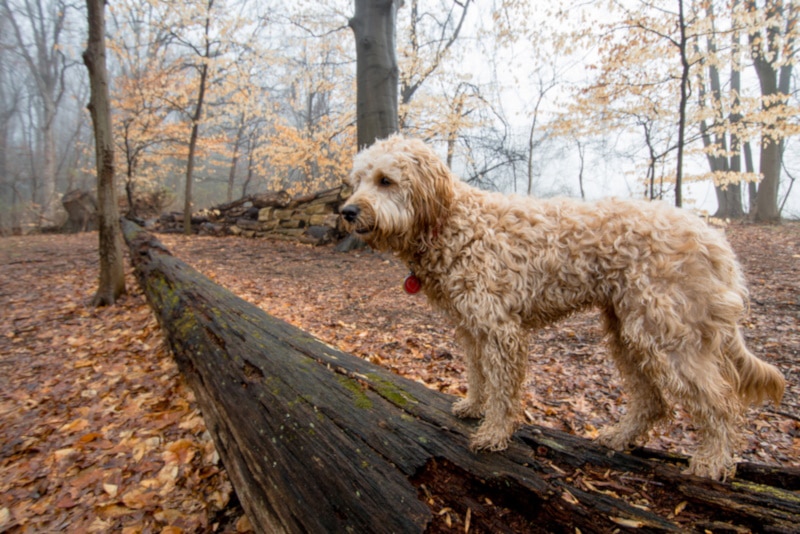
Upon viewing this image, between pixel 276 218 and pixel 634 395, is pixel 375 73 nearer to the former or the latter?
pixel 276 218

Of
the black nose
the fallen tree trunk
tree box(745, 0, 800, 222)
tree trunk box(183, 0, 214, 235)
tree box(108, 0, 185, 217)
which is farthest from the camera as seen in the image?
tree box(108, 0, 185, 217)

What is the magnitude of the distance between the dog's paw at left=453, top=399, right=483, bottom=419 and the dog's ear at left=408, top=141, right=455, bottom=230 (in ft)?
4.26

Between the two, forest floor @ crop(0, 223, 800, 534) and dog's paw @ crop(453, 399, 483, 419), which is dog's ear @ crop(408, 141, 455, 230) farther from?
forest floor @ crop(0, 223, 800, 534)

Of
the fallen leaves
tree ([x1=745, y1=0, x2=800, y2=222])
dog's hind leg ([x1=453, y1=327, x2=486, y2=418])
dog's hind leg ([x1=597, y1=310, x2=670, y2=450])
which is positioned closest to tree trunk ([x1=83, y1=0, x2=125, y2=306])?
the fallen leaves

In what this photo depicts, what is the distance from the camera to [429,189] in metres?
2.75

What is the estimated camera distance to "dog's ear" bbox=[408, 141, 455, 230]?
8.99 ft

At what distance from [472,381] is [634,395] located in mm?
1139

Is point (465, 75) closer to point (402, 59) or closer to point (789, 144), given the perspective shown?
point (402, 59)

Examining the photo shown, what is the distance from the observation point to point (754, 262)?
9.23m

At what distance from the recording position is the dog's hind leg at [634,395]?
251cm

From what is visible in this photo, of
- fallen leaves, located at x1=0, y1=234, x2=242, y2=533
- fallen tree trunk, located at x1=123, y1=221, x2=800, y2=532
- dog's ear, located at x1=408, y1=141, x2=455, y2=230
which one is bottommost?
fallen leaves, located at x1=0, y1=234, x2=242, y2=533

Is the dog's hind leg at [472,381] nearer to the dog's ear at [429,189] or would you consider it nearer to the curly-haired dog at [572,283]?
the curly-haired dog at [572,283]

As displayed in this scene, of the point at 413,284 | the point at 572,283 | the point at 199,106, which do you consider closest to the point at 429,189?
the point at 413,284

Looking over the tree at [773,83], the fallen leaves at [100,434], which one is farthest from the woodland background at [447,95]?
the fallen leaves at [100,434]
